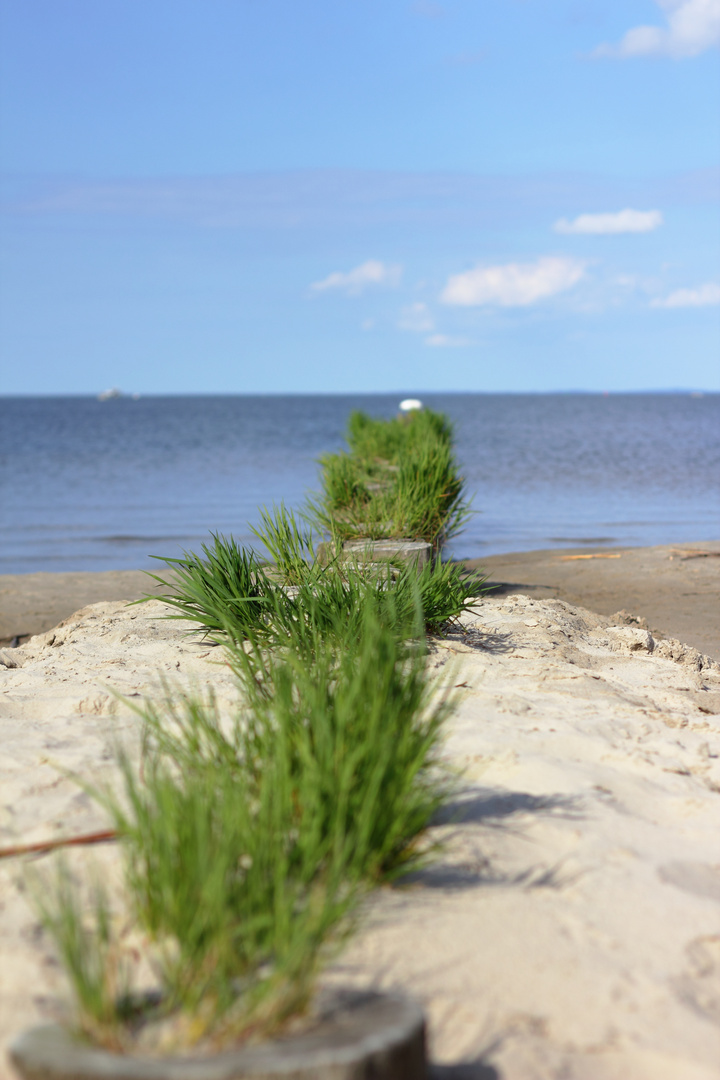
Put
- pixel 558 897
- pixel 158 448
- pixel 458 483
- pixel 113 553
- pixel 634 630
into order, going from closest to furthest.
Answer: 1. pixel 558 897
2. pixel 634 630
3. pixel 458 483
4. pixel 113 553
5. pixel 158 448

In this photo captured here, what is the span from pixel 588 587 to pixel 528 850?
21.4 ft

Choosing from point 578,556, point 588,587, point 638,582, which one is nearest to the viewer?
point 588,587

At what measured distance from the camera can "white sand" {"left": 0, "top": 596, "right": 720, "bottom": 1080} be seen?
1720 mm

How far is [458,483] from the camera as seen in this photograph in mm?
7766

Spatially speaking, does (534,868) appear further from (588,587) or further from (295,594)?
(588,587)

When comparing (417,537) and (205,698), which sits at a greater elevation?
(417,537)

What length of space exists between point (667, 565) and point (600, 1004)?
8.19 m

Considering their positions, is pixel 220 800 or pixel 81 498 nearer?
pixel 220 800

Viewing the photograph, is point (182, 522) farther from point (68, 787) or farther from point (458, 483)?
point (68, 787)

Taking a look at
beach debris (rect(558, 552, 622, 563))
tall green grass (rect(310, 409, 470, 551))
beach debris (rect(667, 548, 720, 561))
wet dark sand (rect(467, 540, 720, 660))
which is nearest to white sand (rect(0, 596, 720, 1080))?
tall green grass (rect(310, 409, 470, 551))

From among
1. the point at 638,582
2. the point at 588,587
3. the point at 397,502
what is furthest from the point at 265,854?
the point at 638,582

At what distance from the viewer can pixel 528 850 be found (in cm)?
235

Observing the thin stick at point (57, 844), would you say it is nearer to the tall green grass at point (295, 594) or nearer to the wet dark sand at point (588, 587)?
the tall green grass at point (295, 594)

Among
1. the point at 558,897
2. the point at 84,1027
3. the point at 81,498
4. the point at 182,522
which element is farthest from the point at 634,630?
the point at 81,498
